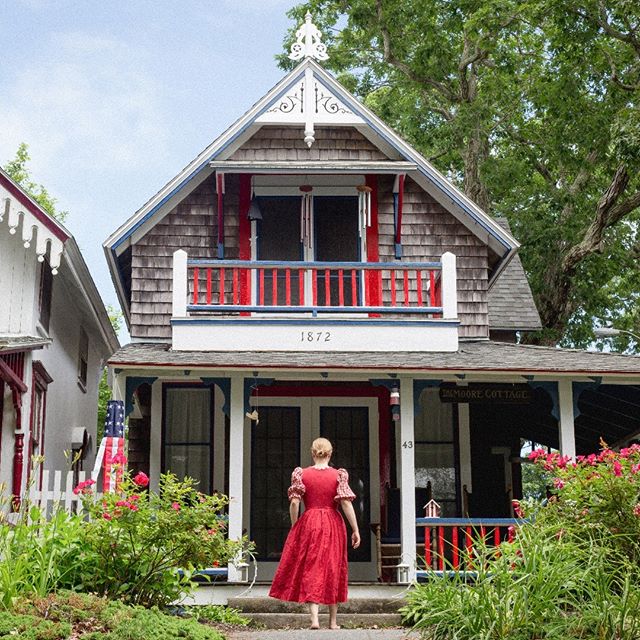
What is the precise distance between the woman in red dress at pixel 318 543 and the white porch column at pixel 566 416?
4.51 meters

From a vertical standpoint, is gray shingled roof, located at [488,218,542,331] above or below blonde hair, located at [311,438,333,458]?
above

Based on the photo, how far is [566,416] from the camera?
522 inches

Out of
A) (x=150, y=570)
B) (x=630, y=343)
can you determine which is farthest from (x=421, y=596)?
(x=630, y=343)

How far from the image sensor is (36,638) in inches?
277

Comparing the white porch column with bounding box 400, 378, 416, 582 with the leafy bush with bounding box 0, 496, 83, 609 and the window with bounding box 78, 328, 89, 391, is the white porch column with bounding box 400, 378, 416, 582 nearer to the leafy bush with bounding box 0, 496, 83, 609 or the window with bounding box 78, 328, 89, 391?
the leafy bush with bounding box 0, 496, 83, 609

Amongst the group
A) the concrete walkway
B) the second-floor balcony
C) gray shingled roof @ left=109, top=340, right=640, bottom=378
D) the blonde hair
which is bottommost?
the concrete walkway

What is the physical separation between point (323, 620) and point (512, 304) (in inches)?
371

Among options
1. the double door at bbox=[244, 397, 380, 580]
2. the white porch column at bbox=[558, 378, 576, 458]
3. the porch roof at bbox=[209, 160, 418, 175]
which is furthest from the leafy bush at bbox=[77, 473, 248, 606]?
the porch roof at bbox=[209, 160, 418, 175]

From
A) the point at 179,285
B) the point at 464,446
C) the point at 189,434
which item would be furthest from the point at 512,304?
the point at 179,285

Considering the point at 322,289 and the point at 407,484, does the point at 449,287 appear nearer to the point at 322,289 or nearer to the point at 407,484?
the point at 322,289

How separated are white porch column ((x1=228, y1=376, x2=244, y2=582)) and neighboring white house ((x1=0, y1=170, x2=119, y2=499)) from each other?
2.29 meters

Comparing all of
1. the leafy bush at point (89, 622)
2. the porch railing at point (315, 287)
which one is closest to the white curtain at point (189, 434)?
the porch railing at point (315, 287)

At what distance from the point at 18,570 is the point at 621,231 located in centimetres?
2400

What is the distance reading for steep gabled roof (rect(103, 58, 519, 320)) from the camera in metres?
15.0
